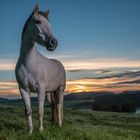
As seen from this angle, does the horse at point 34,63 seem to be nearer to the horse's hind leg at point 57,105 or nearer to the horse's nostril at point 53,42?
the horse's nostril at point 53,42

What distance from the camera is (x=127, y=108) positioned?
50781mm

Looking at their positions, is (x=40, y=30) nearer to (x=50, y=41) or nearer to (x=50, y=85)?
(x=50, y=41)

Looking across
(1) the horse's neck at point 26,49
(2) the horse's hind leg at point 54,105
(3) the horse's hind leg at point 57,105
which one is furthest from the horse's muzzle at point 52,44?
(2) the horse's hind leg at point 54,105

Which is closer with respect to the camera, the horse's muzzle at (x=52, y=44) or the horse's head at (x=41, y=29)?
the horse's muzzle at (x=52, y=44)

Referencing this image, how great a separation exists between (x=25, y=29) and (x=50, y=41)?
1.35 metres

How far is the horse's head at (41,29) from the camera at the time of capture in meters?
10.7

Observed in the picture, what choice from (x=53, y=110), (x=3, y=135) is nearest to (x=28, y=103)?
(x=3, y=135)

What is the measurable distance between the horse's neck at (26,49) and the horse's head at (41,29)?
293 mm

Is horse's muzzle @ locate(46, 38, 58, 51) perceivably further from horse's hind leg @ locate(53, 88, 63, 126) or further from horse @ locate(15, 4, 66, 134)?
horse's hind leg @ locate(53, 88, 63, 126)

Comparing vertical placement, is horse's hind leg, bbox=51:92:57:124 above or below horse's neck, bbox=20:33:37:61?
below

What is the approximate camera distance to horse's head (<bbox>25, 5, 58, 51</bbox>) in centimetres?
1069

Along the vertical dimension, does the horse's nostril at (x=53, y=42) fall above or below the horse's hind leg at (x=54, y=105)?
above

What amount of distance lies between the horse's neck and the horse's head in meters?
0.29

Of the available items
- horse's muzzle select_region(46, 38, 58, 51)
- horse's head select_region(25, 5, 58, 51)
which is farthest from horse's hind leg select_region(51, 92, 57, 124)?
horse's muzzle select_region(46, 38, 58, 51)
